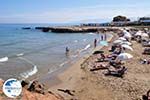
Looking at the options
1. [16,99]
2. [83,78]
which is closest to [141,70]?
[83,78]

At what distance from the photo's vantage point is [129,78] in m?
19.0

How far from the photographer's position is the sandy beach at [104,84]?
15334 mm

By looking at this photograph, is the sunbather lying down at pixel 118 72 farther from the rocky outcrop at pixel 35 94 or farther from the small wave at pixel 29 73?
the rocky outcrop at pixel 35 94

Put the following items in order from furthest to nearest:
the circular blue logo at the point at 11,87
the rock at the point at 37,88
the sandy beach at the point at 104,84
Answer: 1. the sandy beach at the point at 104,84
2. the rock at the point at 37,88
3. the circular blue logo at the point at 11,87

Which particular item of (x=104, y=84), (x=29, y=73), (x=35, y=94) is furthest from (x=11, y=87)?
(x=29, y=73)

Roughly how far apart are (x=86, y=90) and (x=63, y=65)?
10.1 metres

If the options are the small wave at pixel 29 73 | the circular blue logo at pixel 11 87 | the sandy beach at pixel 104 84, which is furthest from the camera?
the small wave at pixel 29 73

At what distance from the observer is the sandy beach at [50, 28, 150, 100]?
15334mm

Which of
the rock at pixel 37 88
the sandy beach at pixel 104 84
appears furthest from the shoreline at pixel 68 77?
the rock at pixel 37 88

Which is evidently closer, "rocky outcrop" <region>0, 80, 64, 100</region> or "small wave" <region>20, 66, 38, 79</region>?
"rocky outcrop" <region>0, 80, 64, 100</region>

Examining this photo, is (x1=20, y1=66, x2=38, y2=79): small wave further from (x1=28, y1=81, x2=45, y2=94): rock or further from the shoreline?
(x1=28, y1=81, x2=45, y2=94): rock

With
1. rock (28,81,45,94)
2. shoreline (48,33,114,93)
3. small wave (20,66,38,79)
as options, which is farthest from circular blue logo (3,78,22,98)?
small wave (20,66,38,79)

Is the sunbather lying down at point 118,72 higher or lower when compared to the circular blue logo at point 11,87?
lower

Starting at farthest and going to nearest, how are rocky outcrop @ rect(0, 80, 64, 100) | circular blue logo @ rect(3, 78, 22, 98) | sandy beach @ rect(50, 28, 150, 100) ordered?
sandy beach @ rect(50, 28, 150, 100) → rocky outcrop @ rect(0, 80, 64, 100) → circular blue logo @ rect(3, 78, 22, 98)
